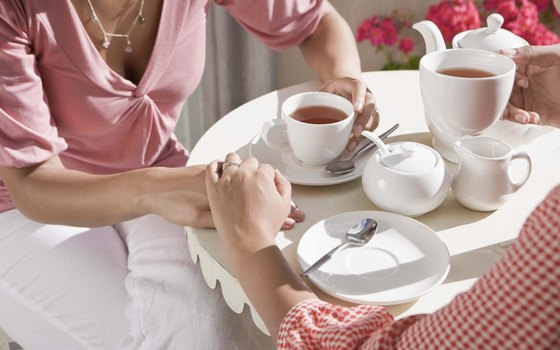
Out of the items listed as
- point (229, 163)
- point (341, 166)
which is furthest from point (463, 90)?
point (229, 163)

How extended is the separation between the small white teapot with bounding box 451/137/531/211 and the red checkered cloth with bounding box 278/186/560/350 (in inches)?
14.0

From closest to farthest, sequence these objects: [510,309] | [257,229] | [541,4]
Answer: [510,309], [257,229], [541,4]

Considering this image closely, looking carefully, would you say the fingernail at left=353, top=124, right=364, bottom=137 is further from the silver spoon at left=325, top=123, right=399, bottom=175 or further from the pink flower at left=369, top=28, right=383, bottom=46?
the pink flower at left=369, top=28, right=383, bottom=46

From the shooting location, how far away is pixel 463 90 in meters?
1.06

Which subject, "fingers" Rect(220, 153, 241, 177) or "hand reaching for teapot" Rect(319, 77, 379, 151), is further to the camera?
"hand reaching for teapot" Rect(319, 77, 379, 151)

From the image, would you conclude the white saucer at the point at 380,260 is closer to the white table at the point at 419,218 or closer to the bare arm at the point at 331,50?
the white table at the point at 419,218

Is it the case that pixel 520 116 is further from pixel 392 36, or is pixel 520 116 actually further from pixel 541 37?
pixel 392 36

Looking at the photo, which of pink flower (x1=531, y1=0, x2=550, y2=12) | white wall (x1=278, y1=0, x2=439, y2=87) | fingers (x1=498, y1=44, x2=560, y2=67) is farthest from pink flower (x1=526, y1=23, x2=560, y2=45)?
fingers (x1=498, y1=44, x2=560, y2=67)

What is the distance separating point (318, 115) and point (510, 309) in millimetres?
659

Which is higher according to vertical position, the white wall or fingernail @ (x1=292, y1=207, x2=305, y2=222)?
fingernail @ (x1=292, y1=207, x2=305, y2=222)

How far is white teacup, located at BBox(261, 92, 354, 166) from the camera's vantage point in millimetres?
1124

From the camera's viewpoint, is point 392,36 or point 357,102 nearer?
point 357,102

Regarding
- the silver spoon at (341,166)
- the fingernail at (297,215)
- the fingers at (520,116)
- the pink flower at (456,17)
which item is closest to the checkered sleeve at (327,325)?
the fingernail at (297,215)

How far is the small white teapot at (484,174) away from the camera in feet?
3.33
